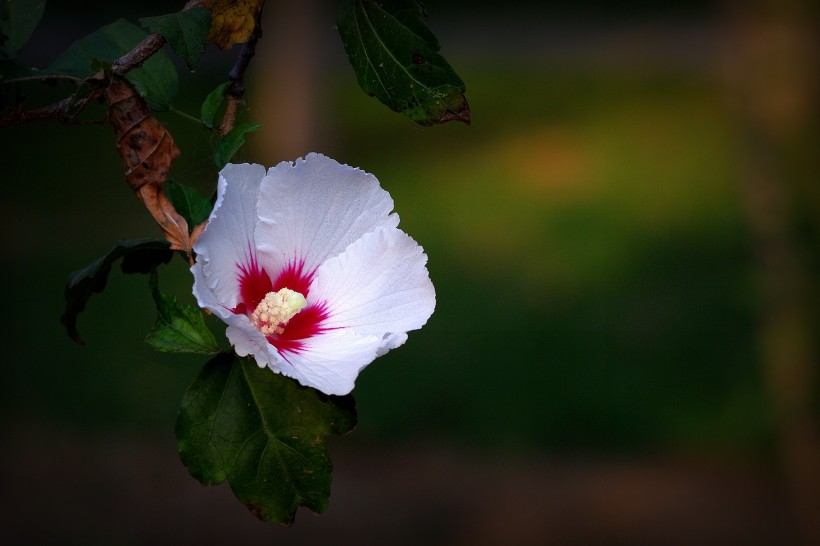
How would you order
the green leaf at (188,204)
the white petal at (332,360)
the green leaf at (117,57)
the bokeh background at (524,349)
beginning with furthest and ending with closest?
the bokeh background at (524,349), the green leaf at (117,57), the green leaf at (188,204), the white petal at (332,360)

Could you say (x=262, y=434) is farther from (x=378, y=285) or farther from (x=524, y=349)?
(x=524, y=349)

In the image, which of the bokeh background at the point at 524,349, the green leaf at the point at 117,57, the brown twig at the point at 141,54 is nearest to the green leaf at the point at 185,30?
the brown twig at the point at 141,54

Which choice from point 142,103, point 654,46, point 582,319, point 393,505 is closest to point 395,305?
point 142,103

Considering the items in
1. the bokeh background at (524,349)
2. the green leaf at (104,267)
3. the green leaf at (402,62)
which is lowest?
the bokeh background at (524,349)

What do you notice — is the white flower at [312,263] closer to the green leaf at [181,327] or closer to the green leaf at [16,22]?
the green leaf at [181,327]

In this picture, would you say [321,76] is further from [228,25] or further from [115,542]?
[228,25]

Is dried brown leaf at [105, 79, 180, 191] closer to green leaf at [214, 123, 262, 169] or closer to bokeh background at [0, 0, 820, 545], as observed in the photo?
green leaf at [214, 123, 262, 169]
